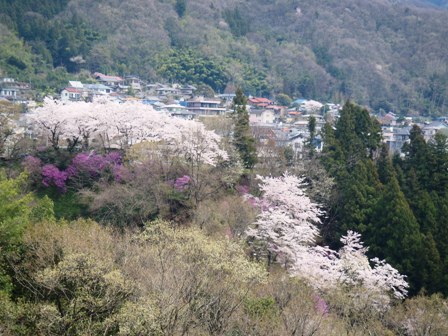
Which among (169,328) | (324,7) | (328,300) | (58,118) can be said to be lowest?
(328,300)

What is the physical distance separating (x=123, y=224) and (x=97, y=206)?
151 cm

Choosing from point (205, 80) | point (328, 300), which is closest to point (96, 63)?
point (205, 80)

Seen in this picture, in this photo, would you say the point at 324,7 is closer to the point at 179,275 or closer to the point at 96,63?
the point at 96,63

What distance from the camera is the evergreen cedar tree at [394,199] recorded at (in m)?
15.3

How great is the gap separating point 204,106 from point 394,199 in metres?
25.7

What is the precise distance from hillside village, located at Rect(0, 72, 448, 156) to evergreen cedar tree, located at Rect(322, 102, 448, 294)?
23.8ft

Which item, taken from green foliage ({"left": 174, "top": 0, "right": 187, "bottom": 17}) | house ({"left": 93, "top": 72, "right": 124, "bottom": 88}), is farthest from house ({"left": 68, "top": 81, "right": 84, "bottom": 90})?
green foliage ({"left": 174, "top": 0, "right": 187, "bottom": 17})

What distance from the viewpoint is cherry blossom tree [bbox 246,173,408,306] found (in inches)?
515

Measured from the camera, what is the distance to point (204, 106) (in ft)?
133

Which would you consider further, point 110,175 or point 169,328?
point 110,175

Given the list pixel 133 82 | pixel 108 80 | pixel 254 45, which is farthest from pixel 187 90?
pixel 254 45

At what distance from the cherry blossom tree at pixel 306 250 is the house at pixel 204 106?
23.9 metres

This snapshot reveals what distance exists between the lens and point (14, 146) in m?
18.0

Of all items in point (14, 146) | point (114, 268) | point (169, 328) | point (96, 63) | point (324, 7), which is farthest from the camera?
point (324, 7)
